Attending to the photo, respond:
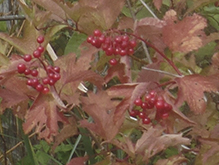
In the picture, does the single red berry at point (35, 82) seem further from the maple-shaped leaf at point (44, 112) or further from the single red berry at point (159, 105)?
the single red berry at point (159, 105)

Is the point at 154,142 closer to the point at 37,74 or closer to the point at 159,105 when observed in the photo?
the point at 159,105

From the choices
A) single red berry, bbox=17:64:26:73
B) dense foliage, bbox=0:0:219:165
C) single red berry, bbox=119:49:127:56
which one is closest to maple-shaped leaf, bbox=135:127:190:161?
dense foliage, bbox=0:0:219:165

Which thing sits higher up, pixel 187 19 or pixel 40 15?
pixel 40 15

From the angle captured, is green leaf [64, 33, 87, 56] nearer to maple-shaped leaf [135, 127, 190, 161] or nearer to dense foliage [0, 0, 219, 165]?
dense foliage [0, 0, 219, 165]

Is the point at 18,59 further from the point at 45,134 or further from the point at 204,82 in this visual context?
the point at 204,82

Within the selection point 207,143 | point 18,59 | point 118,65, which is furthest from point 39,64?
point 207,143

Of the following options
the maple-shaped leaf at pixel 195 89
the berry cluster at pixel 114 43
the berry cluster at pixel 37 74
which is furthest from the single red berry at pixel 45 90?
the maple-shaped leaf at pixel 195 89
